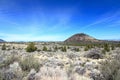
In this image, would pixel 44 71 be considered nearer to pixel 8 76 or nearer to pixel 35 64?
pixel 8 76

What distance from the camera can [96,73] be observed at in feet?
25.3

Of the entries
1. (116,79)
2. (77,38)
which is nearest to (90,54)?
(116,79)

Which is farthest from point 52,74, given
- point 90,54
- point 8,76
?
point 90,54

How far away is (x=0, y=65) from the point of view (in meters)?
8.11

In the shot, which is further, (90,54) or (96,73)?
(90,54)

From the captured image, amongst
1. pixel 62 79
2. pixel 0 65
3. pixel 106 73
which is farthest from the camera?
pixel 0 65

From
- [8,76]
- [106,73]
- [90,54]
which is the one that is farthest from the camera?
[90,54]

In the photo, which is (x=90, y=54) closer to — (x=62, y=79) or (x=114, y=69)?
(x=114, y=69)

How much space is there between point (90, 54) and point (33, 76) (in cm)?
1543

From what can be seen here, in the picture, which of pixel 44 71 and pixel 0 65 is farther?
pixel 0 65

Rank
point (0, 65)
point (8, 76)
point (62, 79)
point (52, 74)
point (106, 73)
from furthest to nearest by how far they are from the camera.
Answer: point (0, 65) < point (106, 73) < point (8, 76) < point (52, 74) < point (62, 79)

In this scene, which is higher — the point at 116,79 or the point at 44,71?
the point at 44,71

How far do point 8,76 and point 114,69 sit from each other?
17.1 ft

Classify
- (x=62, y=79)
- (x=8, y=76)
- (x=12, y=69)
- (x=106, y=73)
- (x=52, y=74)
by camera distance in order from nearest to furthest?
(x=62, y=79), (x=52, y=74), (x=8, y=76), (x=12, y=69), (x=106, y=73)
